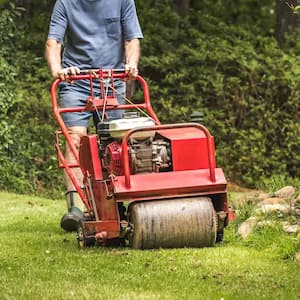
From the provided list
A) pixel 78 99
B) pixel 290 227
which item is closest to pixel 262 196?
pixel 290 227

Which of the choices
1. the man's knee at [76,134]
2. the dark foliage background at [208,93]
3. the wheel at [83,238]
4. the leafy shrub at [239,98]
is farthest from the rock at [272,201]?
the leafy shrub at [239,98]

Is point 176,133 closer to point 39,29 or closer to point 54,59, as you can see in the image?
point 54,59

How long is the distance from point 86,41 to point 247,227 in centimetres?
173

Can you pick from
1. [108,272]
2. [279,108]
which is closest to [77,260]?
[108,272]

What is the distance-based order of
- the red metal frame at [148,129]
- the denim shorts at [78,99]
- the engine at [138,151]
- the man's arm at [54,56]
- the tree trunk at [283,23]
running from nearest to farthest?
the red metal frame at [148,129] → the engine at [138,151] → the man's arm at [54,56] → the denim shorts at [78,99] → the tree trunk at [283,23]

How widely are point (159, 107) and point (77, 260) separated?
731 centimetres

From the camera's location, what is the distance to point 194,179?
5.62 meters

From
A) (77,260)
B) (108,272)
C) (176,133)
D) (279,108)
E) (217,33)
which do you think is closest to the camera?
(108,272)

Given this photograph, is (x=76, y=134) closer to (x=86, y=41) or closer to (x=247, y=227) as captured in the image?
(x=86, y=41)

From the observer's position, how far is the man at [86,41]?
265 inches

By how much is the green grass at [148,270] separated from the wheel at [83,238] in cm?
5

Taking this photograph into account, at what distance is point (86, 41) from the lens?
6.83 m

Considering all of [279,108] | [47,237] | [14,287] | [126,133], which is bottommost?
[279,108]

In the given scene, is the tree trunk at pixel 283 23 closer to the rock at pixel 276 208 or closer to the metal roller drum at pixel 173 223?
the rock at pixel 276 208
